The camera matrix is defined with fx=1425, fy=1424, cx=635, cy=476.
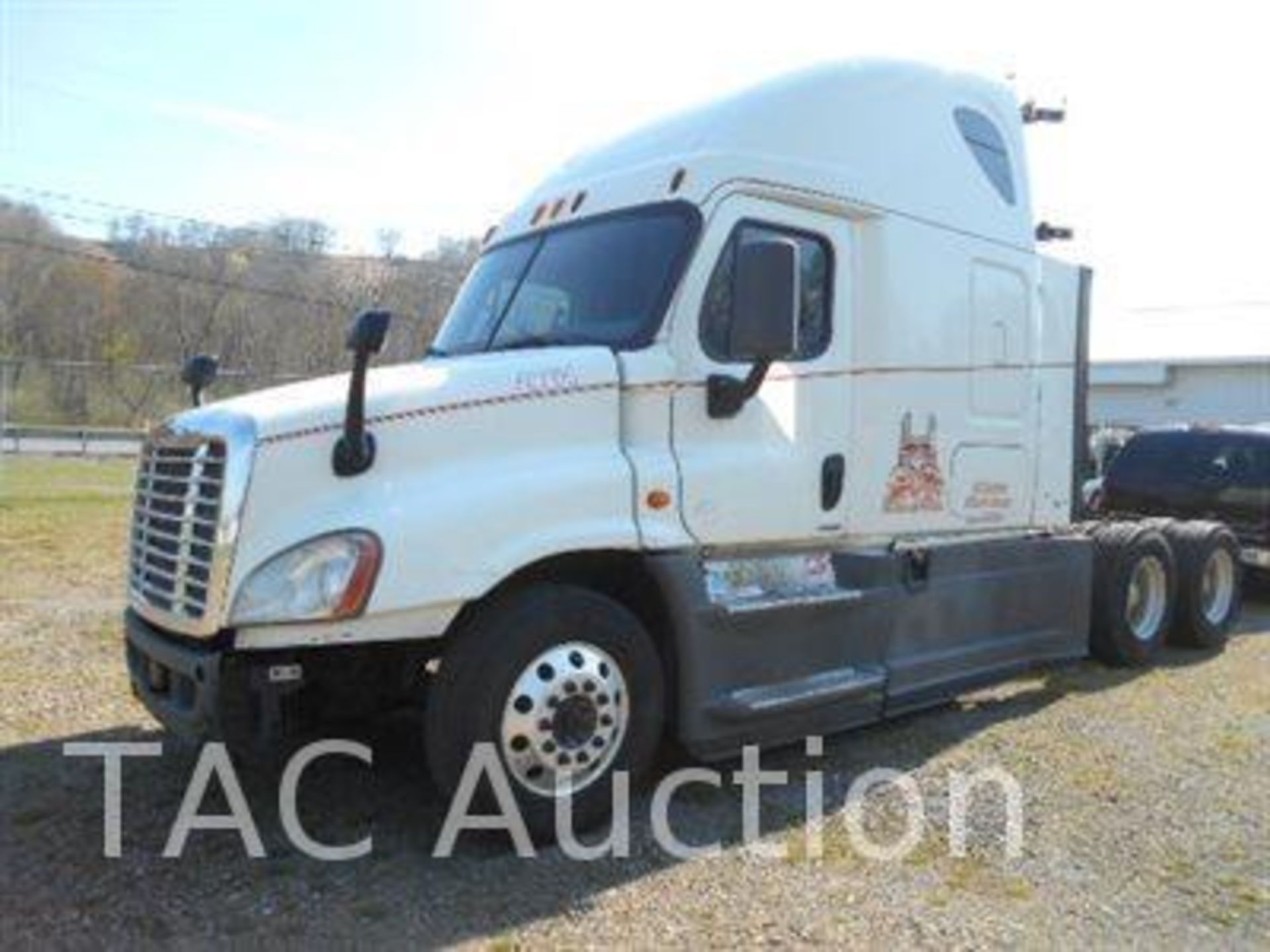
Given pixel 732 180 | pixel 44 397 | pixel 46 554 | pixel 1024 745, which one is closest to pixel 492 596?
pixel 732 180

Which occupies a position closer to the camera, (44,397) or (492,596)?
(492,596)

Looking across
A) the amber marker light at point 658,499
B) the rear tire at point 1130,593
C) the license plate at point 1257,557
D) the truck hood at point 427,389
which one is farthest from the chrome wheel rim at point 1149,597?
the truck hood at point 427,389

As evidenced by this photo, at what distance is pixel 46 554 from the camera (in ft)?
48.9

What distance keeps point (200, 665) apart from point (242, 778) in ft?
4.44

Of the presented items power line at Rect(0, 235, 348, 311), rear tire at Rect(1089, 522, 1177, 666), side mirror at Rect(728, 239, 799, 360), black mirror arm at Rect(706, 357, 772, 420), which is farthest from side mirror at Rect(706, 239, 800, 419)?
power line at Rect(0, 235, 348, 311)

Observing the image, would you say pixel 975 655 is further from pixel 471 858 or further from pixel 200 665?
pixel 200 665

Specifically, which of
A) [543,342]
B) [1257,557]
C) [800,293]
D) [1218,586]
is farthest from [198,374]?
[1257,557]

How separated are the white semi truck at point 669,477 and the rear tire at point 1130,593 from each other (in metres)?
1.15

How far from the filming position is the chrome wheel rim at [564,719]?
5.63 m

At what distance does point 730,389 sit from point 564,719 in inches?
65.2

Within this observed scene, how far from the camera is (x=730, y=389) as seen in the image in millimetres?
6367

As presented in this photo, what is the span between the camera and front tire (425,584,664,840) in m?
5.52

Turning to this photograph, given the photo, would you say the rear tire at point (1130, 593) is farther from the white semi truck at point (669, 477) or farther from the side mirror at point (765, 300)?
the side mirror at point (765, 300)

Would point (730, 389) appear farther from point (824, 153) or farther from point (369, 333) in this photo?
point (369, 333)
